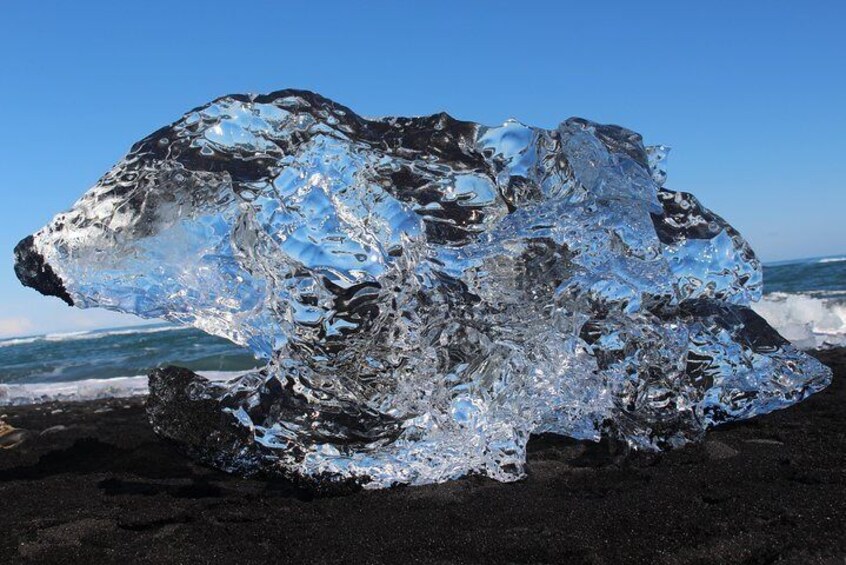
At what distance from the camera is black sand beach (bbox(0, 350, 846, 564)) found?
211 centimetres

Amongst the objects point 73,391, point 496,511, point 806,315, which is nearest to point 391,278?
point 496,511

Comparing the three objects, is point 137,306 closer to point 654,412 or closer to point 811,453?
point 654,412

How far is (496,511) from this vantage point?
257 cm

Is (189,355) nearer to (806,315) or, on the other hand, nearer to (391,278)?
(806,315)

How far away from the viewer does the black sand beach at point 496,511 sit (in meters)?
2.11

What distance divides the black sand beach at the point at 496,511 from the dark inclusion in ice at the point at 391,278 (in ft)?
0.68

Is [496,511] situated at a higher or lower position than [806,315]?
higher

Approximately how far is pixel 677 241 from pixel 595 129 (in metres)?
0.81

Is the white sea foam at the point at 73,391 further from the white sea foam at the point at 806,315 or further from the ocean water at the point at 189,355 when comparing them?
the white sea foam at the point at 806,315

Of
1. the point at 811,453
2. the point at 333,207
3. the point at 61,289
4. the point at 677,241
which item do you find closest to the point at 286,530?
the point at 333,207

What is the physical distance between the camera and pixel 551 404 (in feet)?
11.4

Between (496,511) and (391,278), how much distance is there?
1229 millimetres

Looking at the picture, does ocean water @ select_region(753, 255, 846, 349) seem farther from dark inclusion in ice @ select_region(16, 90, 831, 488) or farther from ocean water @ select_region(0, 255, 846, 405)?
dark inclusion in ice @ select_region(16, 90, 831, 488)

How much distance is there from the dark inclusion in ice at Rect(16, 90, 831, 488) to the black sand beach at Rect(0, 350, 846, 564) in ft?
0.68
